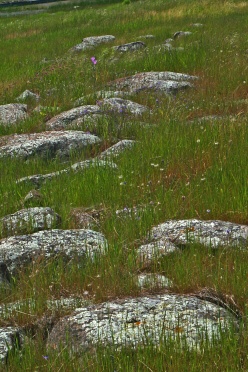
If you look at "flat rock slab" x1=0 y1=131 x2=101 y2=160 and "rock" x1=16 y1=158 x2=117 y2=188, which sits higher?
"rock" x1=16 y1=158 x2=117 y2=188

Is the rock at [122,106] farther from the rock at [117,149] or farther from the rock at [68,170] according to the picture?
the rock at [68,170]

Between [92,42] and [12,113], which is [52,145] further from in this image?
[92,42]

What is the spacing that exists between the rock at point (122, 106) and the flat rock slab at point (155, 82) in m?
1.08

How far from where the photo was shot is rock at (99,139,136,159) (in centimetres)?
773

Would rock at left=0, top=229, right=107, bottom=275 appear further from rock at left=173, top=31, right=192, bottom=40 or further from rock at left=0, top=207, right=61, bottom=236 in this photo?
rock at left=173, top=31, right=192, bottom=40

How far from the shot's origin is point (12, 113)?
11.0 meters

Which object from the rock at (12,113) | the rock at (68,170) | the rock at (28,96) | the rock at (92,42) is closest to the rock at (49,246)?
the rock at (68,170)

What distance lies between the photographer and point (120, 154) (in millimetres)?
7547

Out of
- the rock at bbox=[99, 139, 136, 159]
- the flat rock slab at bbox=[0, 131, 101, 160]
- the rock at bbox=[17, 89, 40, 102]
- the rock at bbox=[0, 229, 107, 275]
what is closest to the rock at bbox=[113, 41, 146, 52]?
the rock at bbox=[17, 89, 40, 102]

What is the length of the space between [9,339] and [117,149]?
437 cm

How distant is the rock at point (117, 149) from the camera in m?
7.73

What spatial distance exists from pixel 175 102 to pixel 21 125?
2402 mm

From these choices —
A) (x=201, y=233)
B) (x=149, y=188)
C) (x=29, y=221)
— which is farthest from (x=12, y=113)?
(x=201, y=233)

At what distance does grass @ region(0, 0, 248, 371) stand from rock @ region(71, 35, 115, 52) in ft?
12.8
